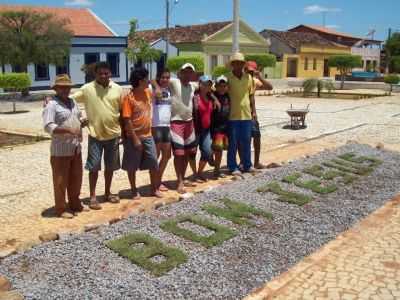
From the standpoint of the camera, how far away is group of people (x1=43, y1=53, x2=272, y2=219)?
16.8ft

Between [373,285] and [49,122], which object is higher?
[49,122]

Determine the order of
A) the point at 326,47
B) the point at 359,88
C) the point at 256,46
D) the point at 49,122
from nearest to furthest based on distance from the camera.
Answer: the point at 49,122
the point at 359,88
the point at 256,46
the point at 326,47

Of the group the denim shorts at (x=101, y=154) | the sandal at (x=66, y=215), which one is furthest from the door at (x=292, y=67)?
the sandal at (x=66, y=215)

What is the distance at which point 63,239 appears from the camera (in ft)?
14.4

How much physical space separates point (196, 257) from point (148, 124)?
1975 millimetres

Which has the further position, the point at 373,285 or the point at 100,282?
the point at 373,285

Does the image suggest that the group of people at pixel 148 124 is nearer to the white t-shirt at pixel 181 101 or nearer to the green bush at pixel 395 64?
the white t-shirt at pixel 181 101

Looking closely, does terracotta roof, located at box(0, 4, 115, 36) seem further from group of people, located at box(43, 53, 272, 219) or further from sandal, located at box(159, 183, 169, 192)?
sandal, located at box(159, 183, 169, 192)

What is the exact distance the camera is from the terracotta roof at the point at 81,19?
32072mm

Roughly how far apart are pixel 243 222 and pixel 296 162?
2.96 metres

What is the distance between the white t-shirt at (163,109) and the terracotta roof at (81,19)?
27.2 m

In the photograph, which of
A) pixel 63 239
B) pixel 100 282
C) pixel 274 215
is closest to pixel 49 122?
pixel 63 239

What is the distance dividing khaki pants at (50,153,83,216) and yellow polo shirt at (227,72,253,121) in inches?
92.9

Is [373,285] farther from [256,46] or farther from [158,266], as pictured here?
[256,46]
